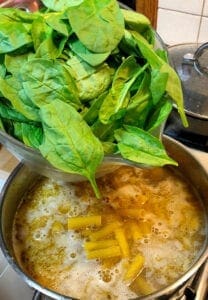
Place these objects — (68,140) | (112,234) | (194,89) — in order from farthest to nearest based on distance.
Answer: (194,89)
(112,234)
(68,140)

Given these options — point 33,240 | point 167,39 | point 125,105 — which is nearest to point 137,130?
point 125,105

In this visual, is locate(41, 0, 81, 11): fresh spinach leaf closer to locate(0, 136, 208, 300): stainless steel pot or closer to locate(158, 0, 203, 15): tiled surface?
locate(0, 136, 208, 300): stainless steel pot

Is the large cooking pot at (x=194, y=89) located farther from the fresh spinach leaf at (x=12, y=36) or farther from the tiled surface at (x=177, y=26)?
the fresh spinach leaf at (x=12, y=36)

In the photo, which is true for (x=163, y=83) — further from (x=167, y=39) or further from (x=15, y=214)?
(x=167, y=39)

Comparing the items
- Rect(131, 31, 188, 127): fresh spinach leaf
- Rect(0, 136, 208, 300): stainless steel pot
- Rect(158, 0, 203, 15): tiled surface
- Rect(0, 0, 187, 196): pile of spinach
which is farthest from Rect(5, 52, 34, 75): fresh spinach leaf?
Rect(158, 0, 203, 15): tiled surface

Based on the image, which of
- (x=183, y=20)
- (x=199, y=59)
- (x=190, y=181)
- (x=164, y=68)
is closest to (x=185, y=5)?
(x=183, y=20)

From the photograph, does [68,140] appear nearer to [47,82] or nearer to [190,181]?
[47,82]

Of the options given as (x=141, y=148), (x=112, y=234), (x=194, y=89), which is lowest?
(x=112, y=234)
